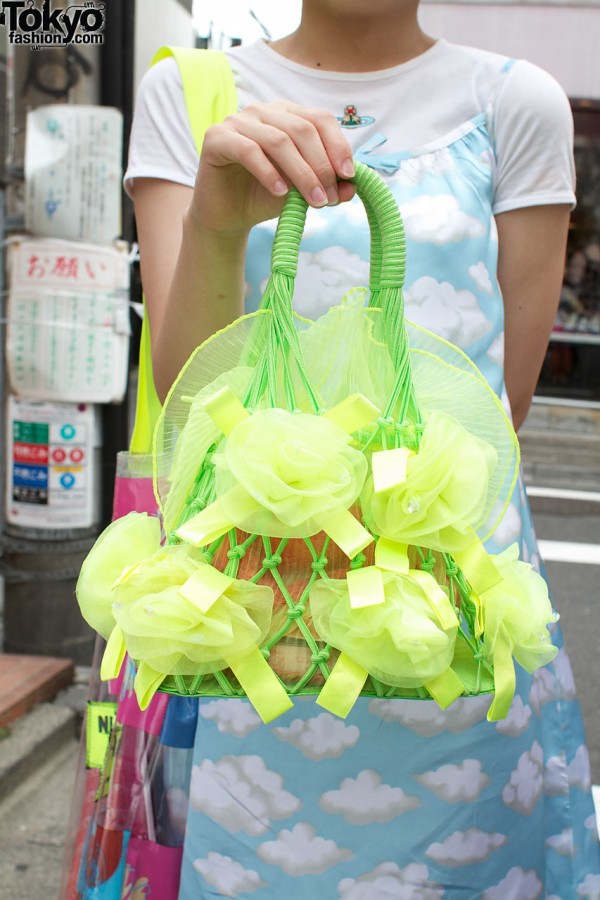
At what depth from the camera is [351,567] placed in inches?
32.6

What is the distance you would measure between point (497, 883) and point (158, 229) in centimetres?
96

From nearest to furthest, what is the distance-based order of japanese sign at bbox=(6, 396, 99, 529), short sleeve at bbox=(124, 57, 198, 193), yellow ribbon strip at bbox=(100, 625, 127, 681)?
yellow ribbon strip at bbox=(100, 625, 127, 681) → short sleeve at bbox=(124, 57, 198, 193) → japanese sign at bbox=(6, 396, 99, 529)

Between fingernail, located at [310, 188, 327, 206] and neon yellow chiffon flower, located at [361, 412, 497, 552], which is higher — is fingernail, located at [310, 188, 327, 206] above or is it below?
above

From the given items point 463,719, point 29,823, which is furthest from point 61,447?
point 463,719

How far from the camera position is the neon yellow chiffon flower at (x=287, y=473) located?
30.1 inches

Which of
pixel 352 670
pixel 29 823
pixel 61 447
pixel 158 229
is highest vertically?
pixel 158 229

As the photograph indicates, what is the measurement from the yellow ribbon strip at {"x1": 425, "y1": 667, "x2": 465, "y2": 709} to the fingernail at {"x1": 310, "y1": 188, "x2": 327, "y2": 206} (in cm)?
46

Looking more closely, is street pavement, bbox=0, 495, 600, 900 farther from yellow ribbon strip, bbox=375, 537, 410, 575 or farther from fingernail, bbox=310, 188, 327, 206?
fingernail, bbox=310, 188, 327, 206

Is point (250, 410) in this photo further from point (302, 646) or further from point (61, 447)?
point (61, 447)

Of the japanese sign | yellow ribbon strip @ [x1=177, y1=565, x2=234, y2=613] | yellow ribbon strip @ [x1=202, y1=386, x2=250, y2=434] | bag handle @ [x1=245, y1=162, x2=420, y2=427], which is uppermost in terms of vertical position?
bag handle @ [x1=245, y1=162, x2=420, y2=427]

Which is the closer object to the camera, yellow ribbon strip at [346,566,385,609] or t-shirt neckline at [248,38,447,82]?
yellow ribbon strip at [346,566,385,609]

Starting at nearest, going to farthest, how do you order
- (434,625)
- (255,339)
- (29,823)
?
(434,625), (255,339), (29,823)

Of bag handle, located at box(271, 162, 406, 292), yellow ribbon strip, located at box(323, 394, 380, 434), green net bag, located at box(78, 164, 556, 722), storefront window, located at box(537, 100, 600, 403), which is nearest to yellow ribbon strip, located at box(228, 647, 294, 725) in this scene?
green net bag, located at box(78, 164, 556, 722)

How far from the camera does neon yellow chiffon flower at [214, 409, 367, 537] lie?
0.76 metres
